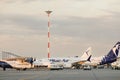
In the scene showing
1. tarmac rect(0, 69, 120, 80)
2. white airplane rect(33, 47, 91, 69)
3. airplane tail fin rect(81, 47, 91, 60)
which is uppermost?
airplane tail fin rect(81, 47, 91, 60)

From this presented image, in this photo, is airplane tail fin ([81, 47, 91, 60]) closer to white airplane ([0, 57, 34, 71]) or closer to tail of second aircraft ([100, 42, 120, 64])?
tail of second aircraft ([100, 42, 120, 64])

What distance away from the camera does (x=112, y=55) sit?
6511 inches

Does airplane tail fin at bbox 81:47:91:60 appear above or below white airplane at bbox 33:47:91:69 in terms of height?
above

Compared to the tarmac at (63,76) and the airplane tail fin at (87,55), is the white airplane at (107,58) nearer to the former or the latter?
the airplane tail fin at (87,55)

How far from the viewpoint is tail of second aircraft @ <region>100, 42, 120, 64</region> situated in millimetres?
161875

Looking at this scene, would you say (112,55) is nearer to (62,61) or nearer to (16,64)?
(62,61)

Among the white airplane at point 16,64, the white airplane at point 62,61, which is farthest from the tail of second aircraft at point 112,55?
the white airplane at point 16,64

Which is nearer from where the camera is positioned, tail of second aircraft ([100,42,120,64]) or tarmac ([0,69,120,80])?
tarmac ([0,69,120,80])

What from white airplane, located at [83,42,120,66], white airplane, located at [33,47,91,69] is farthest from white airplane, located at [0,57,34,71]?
white airplane, located at [83,42,120,66]

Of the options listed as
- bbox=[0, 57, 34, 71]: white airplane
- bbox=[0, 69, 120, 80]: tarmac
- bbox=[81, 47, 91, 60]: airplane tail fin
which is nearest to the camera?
bbox=[0, 69, 120, 80]: tarmac

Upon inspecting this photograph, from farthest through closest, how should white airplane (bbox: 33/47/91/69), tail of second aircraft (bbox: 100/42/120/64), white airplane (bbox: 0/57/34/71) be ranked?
1. tail of second aircraft (bbox: 100/42/120/64)
2. white airplane (bbox: 33/47/91/69)
3. white airplane (bbox: 0/57/34/71)

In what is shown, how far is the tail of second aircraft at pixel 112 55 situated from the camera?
531 ft

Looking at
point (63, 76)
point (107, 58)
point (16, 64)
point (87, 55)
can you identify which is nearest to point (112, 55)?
point (107, 58)

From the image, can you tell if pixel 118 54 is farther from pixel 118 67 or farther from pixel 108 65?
pixel 118 67
